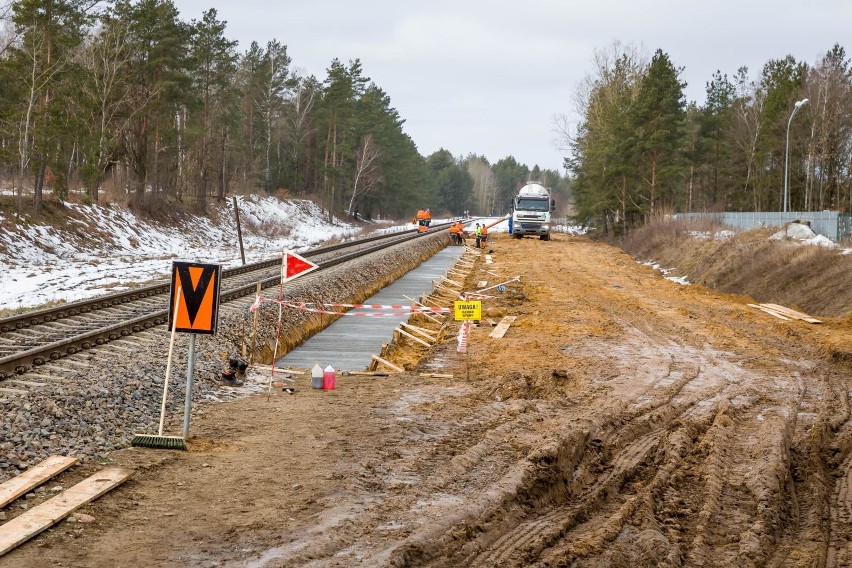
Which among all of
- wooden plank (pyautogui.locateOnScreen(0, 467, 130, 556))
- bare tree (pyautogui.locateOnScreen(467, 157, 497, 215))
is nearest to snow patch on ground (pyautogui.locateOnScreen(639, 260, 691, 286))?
wooden plank (pyautogui.locateOnScreen(0, 467, 130, 556))

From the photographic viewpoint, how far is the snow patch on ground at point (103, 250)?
2297 centimetres

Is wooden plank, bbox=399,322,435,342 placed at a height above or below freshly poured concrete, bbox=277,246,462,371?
above

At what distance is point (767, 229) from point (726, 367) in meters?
19.9

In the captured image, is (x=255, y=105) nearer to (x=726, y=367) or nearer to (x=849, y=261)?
(x=849, y=261)

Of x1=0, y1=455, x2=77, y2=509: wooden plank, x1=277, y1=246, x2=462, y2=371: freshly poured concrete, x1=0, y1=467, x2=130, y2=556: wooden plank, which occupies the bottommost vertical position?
x1=277, y1=246, x2=462, y2=371: freshly poured concrete

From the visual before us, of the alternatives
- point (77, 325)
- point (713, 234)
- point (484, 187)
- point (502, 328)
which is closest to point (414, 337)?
point (502, 328)

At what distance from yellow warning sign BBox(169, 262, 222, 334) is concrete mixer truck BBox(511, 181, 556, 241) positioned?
43.2 meters

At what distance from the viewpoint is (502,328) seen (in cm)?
1866

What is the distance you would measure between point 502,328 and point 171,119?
3391cm

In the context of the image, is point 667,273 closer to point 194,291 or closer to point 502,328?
point 502,328

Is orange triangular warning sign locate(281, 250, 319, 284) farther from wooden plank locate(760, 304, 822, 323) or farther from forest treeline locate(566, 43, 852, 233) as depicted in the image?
forest treeline locate(566, 43, 852, 233)

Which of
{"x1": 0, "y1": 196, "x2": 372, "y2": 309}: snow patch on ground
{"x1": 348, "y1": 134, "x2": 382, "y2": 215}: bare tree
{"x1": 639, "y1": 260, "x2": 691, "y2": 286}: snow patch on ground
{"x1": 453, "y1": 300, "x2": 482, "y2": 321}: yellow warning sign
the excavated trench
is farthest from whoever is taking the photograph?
{"x1": 348, "y1": 134, "x2": 382, "y2": 215}: bare tree

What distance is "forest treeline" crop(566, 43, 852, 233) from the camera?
1975 inches

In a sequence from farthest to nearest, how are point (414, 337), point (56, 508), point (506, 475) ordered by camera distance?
point (414, 337) < point (506, 475) < point (56, 508)
